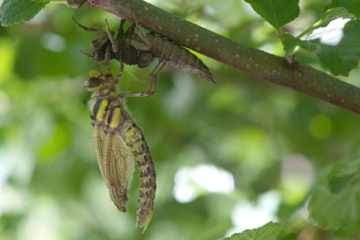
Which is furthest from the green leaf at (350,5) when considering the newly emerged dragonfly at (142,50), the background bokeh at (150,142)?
the background bokeh at (150,142)

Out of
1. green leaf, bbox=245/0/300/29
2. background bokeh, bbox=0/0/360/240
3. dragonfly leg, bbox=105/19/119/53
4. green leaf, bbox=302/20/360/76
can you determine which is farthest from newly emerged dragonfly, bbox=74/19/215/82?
background bokeh, bbox=0/0/360/240

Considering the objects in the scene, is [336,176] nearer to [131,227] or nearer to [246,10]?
[246,10]

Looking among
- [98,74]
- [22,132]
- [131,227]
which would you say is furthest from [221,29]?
[22,132]

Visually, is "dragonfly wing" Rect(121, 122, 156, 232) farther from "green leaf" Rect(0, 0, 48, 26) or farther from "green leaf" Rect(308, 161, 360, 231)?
"green leaf" Rect(0, 0, 48, 26)

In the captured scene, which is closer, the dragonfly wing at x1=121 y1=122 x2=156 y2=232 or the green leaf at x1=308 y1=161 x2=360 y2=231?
the green leaf at x1=308 y1=161 x2=360 y2=231

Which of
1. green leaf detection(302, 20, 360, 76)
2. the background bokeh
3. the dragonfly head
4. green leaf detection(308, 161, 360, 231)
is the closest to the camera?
green leaf detection(302, 20, 360, 76)

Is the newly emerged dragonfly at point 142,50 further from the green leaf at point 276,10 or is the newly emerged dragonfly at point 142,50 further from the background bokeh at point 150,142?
the background bokeh at point 150,142
